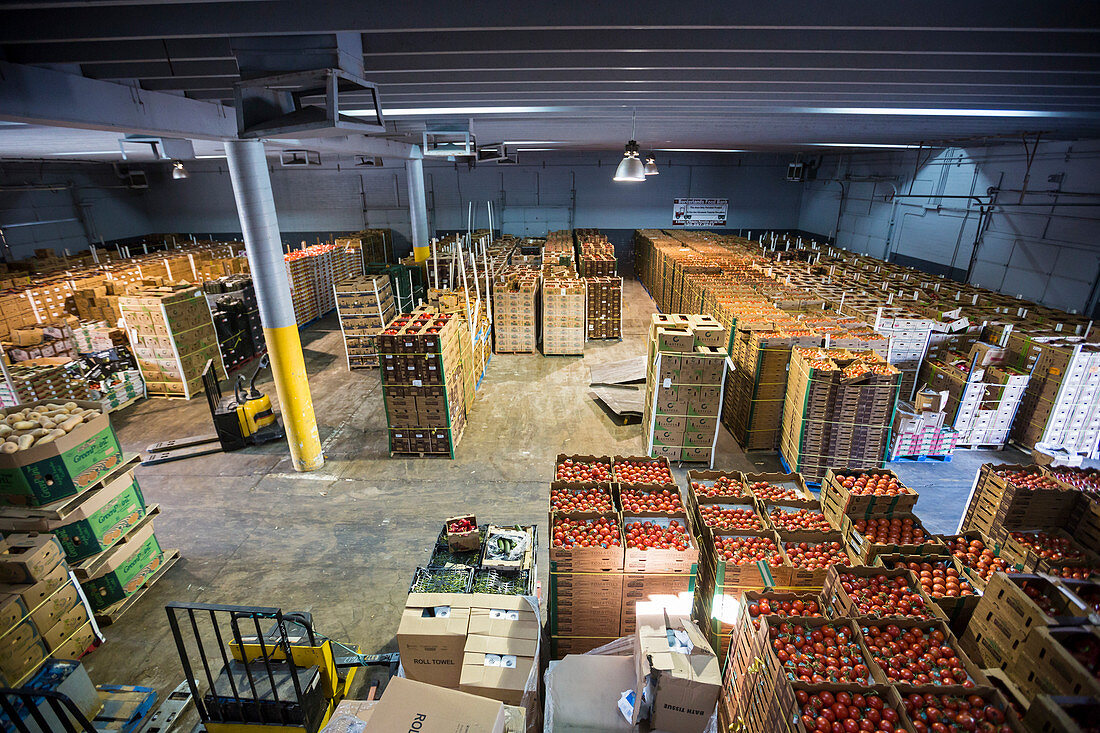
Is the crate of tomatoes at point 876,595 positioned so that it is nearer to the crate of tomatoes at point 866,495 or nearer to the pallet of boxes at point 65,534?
the crate of tomatoes at point 866,495

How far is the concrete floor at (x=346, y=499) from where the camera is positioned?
5.64 m

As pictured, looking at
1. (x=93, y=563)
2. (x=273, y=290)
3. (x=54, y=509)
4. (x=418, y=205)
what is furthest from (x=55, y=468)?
(x=418, y=205)

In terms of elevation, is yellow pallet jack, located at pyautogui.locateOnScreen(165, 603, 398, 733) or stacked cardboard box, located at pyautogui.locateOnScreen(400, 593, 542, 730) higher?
stacked cardboard box, located at pyautogui.locateOnScreen(400, 593, 542, 730)

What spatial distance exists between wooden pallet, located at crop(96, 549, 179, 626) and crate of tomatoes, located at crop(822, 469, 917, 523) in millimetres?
8413

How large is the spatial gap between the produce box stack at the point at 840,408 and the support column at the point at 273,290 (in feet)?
26.3

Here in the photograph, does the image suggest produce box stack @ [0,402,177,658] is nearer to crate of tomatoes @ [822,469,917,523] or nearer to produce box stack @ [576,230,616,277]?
crate of tomatoes @ [822,469,917,523]

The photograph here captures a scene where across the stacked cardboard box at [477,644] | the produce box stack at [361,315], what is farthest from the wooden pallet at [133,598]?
the produce box stack at [361,315]

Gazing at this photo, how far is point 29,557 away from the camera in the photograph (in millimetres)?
4668

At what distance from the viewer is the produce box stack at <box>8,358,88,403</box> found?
9008 millimetres

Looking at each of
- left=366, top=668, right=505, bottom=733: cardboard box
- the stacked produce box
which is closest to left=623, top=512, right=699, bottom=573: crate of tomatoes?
the stacked produce box

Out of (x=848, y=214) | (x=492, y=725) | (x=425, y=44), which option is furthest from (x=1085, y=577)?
(x=848, y=214)

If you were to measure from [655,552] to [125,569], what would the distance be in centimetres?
625

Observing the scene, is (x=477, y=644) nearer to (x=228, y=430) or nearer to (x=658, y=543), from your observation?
(x=658, y=543)

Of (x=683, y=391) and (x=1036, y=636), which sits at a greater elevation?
(x=1036, y=636)
